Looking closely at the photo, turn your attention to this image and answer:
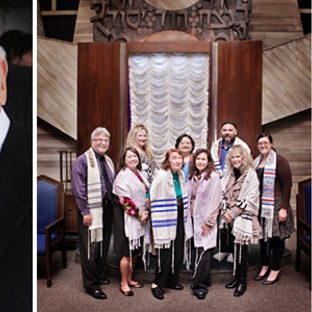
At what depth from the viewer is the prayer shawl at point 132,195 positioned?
2.15 metres

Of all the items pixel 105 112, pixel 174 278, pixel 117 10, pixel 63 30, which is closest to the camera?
pixel 174 278

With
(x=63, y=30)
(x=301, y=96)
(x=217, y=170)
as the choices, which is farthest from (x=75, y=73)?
(x=301, y=96)

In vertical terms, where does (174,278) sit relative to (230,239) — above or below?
below

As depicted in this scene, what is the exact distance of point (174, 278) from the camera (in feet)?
6.88

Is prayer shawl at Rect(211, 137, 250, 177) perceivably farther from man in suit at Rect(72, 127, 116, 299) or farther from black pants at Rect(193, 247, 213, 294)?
man in suit at Rect(72, 127, 116, 299)

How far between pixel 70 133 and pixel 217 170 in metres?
0.91

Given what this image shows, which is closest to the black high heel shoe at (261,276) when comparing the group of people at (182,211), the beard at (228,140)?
the group of people at (182,211)

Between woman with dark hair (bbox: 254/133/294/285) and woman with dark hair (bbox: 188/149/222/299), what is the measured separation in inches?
10.6

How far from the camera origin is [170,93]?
275cm

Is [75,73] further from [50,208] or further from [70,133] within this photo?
[50,208]

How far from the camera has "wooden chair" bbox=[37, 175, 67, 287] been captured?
6.82 ft

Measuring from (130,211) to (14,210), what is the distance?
0.62 meters

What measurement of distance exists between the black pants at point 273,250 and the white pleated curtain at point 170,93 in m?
0.87

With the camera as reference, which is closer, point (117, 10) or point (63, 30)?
point (63, 30)
